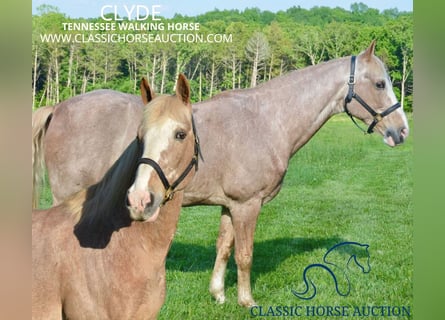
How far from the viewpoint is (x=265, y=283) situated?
173 inches

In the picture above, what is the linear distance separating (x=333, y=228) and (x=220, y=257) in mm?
1250

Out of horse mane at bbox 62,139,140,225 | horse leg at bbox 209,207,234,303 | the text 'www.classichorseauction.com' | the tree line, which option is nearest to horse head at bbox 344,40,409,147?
the tree line

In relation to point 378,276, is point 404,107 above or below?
above

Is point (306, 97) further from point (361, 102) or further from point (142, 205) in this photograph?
point (142, 205)

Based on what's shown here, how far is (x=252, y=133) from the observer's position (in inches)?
160

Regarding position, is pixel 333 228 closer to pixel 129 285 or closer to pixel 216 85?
pixel 216 85

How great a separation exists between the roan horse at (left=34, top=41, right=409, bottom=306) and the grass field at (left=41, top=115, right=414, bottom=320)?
306 millimetres

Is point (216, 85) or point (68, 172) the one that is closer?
point (68, 172)

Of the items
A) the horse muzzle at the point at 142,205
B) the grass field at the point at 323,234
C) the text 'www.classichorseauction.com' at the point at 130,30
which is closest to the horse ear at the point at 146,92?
the horse muzzle at the point at 142,205

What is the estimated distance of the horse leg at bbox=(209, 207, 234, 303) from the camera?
418 cm

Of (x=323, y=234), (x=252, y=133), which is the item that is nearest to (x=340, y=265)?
(x=323, y=234)

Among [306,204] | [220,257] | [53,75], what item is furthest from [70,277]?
[306,204]

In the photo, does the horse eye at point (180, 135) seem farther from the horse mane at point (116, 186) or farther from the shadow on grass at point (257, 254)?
the shadow on grass at point (257, 254)
